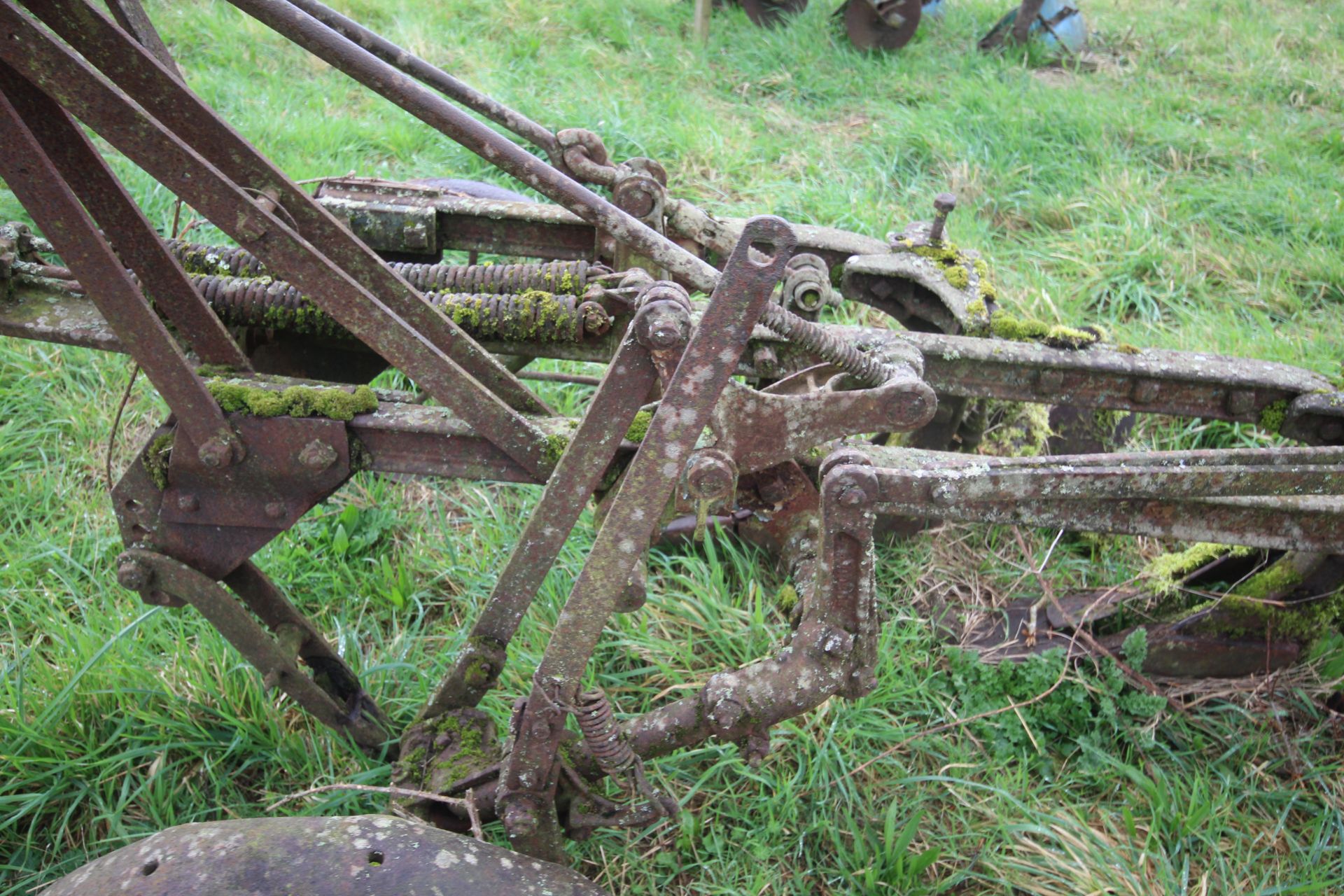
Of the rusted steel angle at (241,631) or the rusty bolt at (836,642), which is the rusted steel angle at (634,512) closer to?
the rusty bolt at (836,642)

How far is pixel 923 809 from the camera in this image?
2.58 m

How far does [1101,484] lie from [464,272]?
1.59m

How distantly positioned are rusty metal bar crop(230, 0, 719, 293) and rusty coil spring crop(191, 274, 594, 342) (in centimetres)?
22

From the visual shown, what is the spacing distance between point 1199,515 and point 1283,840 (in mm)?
1061

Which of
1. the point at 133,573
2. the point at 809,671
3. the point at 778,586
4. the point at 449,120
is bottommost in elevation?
the point at 778,586

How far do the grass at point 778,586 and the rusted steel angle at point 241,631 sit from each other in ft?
0.79

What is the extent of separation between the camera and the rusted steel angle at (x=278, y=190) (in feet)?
6.51

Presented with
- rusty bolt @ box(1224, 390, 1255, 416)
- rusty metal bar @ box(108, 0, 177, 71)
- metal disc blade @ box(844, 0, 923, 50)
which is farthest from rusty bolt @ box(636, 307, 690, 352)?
metal disc blade @ box(844, 0, 923, 50)

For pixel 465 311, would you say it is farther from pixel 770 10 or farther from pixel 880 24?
pixel 770 10

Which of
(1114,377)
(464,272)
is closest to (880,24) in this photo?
(1114,377)

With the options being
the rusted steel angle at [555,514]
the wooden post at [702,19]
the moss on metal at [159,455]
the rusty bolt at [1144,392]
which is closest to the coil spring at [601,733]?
the rusted steel angle at [555,514]

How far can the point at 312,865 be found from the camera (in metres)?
1.71

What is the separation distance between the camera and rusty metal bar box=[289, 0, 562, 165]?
2484 mm

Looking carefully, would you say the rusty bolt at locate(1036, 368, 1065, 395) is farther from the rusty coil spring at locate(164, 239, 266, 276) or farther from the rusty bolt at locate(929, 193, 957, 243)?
the rusty coil spring at locate(164, 239, 266, 276)
